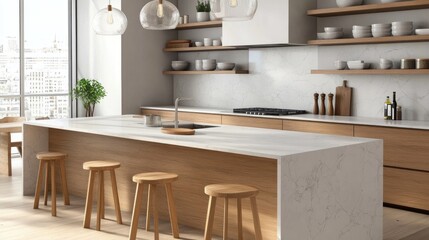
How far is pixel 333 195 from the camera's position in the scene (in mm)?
3895

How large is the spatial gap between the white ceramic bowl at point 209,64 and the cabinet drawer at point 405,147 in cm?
286

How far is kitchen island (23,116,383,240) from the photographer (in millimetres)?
3662

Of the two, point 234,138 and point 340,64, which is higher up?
point 340,64

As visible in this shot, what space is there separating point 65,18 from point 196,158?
16.0ft

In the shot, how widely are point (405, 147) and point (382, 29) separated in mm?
1302

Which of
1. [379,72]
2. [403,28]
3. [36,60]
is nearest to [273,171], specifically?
[379,72]

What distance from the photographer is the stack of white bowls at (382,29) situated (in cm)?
593

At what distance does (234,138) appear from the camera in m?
4.34

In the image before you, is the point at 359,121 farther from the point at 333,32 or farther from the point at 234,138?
the point at 234,138

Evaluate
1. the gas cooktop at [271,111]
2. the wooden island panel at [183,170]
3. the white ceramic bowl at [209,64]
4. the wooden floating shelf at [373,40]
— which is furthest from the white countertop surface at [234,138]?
the white ceramic bowl at [209,64]

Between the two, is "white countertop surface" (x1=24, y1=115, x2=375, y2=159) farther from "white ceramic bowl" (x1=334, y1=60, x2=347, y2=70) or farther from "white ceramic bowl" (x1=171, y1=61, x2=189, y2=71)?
"white ceramic bowl" (x1=171, y1=61, x2=189, y2=71)

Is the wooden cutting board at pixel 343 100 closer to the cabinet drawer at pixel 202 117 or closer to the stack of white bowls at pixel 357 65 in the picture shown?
the stack of white bowls at pixel 357 65

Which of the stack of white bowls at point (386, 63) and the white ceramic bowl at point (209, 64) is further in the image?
the white ceramic bowl at point (209, 64)

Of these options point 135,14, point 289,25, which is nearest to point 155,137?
point 289,25
